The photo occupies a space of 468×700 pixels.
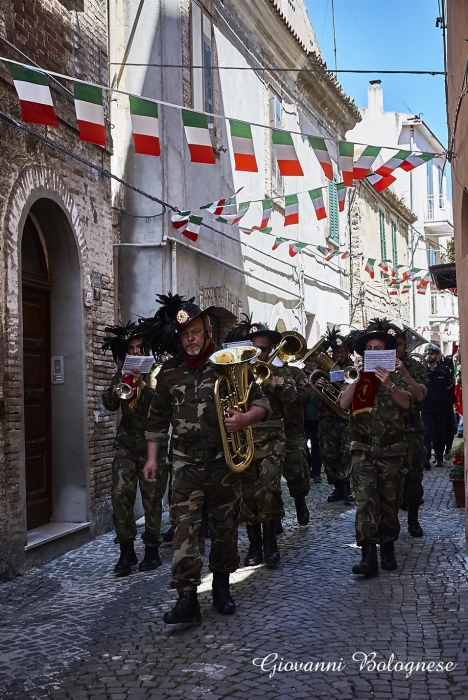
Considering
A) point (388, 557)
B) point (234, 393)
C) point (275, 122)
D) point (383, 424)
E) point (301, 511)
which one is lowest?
point (388, 557)

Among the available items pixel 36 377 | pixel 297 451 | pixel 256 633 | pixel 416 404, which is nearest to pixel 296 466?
pixel 297 451

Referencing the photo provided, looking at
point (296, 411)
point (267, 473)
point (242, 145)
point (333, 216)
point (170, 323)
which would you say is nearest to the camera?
point (170, 323)

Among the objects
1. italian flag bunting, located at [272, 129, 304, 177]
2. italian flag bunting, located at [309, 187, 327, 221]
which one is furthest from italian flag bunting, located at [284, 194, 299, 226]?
italian flag bunting, located at [272, 129, 304, 177]

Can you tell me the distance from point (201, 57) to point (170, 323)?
824 centimetres

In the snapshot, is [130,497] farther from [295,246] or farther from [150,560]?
[295,246]

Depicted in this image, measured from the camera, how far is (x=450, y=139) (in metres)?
8.75

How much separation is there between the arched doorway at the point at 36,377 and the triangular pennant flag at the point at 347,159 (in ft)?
10.4

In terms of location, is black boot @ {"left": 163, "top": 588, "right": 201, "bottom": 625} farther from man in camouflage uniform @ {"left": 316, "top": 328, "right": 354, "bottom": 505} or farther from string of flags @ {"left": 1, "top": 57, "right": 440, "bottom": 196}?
man in camouflage uniform @ {"left": 316, "top": 328, "right": 354, "bottom": 505}

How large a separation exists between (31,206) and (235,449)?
3.78 meters

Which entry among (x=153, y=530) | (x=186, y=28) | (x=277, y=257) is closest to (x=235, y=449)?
(x=153, y=530)

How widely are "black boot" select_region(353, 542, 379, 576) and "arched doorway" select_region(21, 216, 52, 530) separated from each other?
11.4 feet

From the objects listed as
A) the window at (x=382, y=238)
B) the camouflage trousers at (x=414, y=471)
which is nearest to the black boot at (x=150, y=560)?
the camouflage trousers at (x=414, y=471)

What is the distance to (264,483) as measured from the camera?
8039mm

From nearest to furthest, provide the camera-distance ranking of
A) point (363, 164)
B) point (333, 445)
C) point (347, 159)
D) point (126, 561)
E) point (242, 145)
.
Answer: point (126, 561) < point (242, 145) < point (347, 159) < point (363, 164) < point (333, 445)
